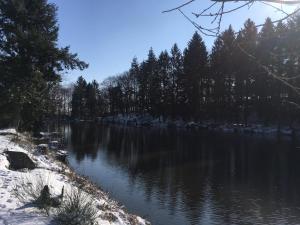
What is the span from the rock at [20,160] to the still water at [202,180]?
5.10 metres

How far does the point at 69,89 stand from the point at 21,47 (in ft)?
326

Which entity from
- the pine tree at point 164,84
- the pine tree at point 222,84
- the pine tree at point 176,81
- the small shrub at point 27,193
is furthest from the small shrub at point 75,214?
the pine tree at point 164,84

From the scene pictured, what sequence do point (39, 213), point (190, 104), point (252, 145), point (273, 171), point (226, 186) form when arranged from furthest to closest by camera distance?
point (190, 104)
point (252, 145)
point (273, 171)
point (226, 186)
point (39, 213)

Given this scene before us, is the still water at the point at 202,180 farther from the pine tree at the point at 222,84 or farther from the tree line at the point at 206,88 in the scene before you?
the pine tree at the point at 222,84

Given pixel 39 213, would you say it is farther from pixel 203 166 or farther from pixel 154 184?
pixel 203 166

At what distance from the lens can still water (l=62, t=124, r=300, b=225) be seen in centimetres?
1628

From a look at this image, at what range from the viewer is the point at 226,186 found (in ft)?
69.8

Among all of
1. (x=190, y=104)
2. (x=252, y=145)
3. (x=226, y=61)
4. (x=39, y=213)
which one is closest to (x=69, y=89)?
(x=190, y=104)

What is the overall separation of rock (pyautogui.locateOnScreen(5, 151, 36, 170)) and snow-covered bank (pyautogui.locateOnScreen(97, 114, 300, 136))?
3994 cm

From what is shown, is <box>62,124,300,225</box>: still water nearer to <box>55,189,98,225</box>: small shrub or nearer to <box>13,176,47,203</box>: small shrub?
<box>13,176,47,203</box>: small shrub

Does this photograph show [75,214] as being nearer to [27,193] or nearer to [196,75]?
[27,193]

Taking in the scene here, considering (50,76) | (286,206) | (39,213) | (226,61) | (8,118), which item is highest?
(226,61)

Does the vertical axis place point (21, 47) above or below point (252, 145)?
above

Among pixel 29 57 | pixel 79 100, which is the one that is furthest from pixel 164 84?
pixel 29 57
